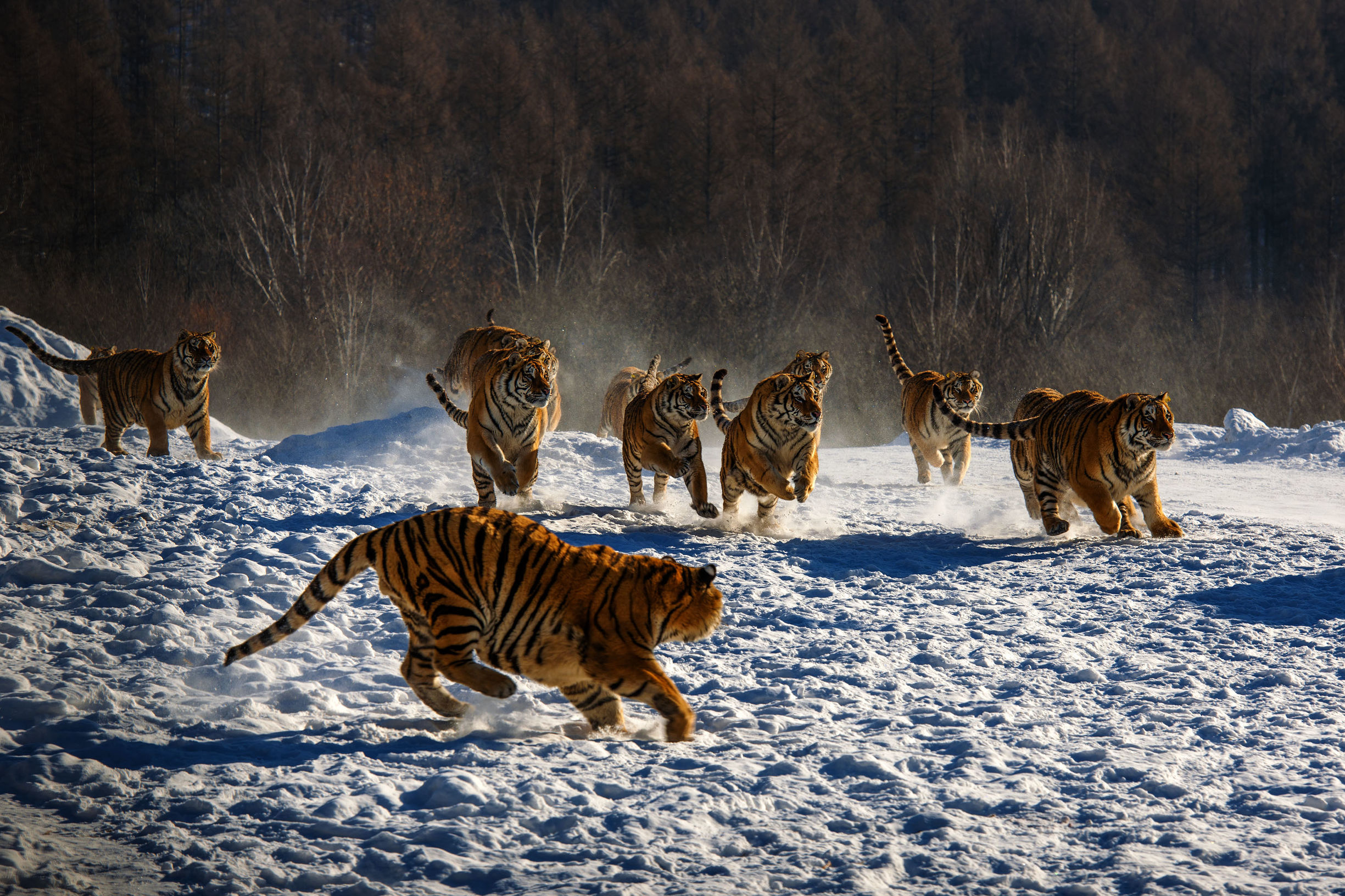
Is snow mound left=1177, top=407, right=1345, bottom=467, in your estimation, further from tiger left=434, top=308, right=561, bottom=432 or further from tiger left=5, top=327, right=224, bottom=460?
tiger left=5, top=327, right=224, bottom=460

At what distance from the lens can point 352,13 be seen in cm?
5869

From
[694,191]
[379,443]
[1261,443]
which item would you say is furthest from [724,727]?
[694,191]

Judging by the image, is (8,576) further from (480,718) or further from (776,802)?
(776,802)

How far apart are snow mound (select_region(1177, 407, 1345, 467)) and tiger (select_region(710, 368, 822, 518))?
26.1 feet

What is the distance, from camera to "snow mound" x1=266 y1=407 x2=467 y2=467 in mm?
11586

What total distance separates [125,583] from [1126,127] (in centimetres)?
5219

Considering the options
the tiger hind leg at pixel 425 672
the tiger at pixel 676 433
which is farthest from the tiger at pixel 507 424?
the tiger hind leg at pixel 425 672

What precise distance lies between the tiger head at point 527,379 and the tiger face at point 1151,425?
3.86 meters

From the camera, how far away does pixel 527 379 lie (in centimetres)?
810

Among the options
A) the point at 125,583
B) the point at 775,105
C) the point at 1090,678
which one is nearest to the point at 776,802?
the point at 1090,678

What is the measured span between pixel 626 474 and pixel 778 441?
255 cm

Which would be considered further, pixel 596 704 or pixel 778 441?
pixel 778 441

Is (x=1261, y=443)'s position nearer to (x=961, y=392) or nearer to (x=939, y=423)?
(x=939, y=423)

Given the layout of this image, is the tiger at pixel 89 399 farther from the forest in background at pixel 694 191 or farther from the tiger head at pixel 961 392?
the tiger head at pixel 961 392
